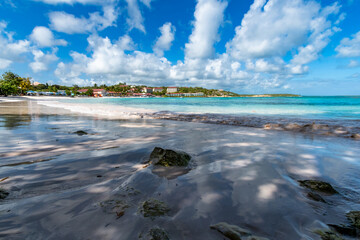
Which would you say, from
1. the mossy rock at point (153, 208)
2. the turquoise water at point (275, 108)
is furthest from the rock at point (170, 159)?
the turquoise water at point (275, 108)

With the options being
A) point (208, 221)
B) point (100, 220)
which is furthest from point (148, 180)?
point (208, 221)

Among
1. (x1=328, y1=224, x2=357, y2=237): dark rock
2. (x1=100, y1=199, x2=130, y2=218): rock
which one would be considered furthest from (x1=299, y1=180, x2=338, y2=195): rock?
(x1=100, y1=199, x2=130, y2=218): rock

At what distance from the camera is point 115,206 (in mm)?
1946

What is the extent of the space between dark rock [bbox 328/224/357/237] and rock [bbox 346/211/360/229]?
85 mm

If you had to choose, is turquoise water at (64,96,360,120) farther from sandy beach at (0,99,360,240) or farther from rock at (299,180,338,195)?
rock at (299,180,338,195)

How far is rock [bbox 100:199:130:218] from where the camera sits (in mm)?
1850

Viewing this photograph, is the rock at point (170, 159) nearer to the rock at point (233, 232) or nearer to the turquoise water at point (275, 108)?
the rock at point (233, 232)

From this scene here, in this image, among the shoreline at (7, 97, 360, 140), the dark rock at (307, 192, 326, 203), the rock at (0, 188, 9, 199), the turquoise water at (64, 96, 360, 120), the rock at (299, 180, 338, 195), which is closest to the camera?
the rock at (0, 188, 9, 199)

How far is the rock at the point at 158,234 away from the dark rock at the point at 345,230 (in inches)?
66.4

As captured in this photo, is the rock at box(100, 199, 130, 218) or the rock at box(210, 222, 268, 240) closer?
the rock at box(210, 222, 268, 240)

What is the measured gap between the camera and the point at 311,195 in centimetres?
228

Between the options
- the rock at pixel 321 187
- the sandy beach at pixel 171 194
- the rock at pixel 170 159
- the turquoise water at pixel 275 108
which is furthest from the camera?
the turquoise water at pixel 275 108

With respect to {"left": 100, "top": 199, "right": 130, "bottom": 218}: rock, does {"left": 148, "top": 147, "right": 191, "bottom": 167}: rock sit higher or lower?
higher

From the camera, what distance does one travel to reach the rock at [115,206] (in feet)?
6.07
